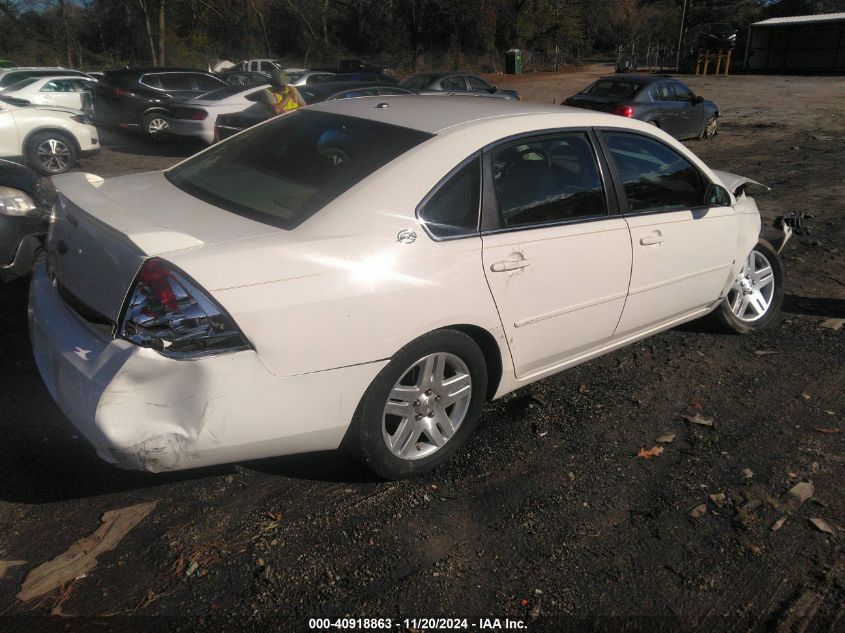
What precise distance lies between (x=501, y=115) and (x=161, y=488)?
7.77 feet

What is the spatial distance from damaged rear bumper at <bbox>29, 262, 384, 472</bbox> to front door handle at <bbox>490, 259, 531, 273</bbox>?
760 mm

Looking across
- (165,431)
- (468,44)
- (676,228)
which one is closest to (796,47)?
(468,44)

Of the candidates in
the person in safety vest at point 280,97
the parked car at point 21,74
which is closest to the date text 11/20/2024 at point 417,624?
the person in safety vest at point 280,97

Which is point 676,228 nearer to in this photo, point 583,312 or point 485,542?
point 583,312

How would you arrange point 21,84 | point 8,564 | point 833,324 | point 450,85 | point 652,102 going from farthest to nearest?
point 450,85 < point 21,84 < point 652,102 < point 833,324 < point 8,564

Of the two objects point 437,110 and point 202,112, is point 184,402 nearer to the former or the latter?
point 437,110

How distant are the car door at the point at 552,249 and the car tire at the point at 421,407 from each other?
0.94 feet

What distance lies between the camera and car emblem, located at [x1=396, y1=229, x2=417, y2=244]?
2.98 m

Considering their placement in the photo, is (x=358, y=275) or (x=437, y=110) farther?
(x=437, y=110)

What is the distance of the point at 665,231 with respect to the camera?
404 cm

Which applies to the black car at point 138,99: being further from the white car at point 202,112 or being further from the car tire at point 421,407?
the car tire at point 421,407

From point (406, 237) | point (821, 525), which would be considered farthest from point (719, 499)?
point (406, 237)

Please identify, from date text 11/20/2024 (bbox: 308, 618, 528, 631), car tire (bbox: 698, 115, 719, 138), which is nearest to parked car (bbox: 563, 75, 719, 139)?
car tire (bbox: 698, 115, 719, 138)

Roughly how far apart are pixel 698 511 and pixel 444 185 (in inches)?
71.2
